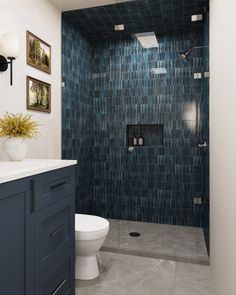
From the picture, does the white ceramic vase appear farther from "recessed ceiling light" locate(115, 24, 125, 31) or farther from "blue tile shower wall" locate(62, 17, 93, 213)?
"recessed ceiling light" locate(115, 24, 125, 31)

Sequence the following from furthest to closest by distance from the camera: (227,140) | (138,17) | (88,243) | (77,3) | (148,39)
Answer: (148,39) → (138,17) → (77,3) → (88,243) → (227,140)

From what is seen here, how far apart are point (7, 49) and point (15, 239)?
133cm

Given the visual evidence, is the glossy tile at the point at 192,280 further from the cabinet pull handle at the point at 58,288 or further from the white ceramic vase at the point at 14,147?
the white ceramic vase at the point at 14,147

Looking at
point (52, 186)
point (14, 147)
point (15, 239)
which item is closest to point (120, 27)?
point (14, 147)

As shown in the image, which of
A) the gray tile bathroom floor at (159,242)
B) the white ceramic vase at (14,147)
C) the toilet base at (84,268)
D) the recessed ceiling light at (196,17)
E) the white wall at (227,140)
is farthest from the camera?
the recessed ceiling light at (196,17)

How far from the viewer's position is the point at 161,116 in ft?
11.0

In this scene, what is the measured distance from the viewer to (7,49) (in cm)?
182

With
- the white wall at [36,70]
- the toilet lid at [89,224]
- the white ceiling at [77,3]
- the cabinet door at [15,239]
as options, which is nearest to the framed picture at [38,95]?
the white wall at [36,70]

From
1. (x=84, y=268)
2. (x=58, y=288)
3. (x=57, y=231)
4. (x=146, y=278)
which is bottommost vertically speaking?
(x=146, y=278)

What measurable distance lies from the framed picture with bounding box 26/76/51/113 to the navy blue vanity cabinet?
0.89m

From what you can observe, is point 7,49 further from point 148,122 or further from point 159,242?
point 159,242

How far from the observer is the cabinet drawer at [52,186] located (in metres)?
1.32

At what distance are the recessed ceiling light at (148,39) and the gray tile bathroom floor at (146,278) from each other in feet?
8.37

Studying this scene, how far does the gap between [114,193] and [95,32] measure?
2127mm
